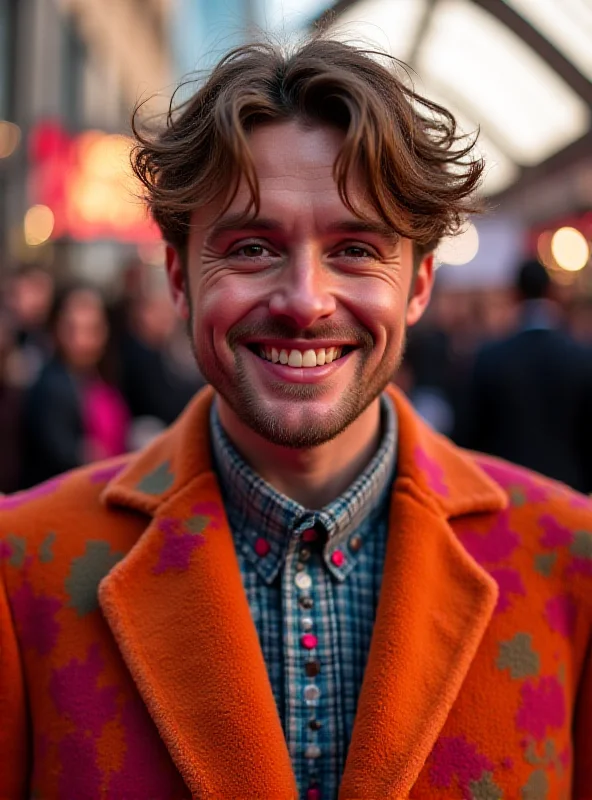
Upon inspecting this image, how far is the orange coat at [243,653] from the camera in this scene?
1.57 metres

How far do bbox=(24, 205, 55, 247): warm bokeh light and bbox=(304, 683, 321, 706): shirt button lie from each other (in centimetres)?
1364

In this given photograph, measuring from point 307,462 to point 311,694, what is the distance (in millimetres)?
450

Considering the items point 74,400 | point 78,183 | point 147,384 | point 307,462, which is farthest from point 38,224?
point 307,462

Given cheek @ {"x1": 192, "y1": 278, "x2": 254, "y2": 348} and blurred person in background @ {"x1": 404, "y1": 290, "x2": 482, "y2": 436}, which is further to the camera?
blurred person in background @ {"x1": 404, "y1": 290, "x2": 482, "y2": 436}

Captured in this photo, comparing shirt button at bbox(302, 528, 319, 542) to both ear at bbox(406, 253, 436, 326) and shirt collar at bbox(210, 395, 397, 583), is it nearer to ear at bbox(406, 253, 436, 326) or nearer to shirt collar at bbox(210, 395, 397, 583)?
shirt collar at bbox(210, 395, 397, 583)

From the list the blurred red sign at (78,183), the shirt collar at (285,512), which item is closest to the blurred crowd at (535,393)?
the shirt collar at (285,512)

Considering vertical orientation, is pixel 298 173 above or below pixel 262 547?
above

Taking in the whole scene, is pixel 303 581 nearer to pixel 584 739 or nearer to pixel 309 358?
pixel 309 358

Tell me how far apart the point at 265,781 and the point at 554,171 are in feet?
33.0

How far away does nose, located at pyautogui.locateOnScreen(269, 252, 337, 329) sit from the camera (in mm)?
1620

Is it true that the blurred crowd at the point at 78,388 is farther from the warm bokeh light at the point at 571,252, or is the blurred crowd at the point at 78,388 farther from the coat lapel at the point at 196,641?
the warm bokeh light at the point at 571,252

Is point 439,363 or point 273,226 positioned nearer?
point 273,226

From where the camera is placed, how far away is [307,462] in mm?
1830

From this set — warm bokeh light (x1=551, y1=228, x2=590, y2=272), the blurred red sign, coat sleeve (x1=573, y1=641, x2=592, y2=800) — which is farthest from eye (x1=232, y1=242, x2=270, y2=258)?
the blurred red sign
